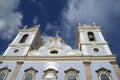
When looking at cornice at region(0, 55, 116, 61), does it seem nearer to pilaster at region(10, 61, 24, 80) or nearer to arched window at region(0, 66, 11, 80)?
pilaster at region(10, 61, 24, 80)

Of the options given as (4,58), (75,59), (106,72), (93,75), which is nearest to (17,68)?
(4,58)

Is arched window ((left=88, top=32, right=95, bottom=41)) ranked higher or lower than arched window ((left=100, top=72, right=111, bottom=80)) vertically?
higher

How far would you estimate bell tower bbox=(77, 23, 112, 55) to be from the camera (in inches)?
1014

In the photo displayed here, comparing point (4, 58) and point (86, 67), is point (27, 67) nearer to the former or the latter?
point (4, 58)

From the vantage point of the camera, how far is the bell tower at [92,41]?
25766 mm

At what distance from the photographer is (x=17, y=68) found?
Answer: 2367 cm

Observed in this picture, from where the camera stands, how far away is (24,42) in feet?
96.1

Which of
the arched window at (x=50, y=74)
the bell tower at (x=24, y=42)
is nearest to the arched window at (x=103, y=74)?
the arched window at (x=50, y=74)

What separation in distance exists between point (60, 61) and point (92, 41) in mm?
6350

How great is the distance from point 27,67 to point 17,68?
121cm

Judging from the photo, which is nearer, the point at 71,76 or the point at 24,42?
the point at 71,76

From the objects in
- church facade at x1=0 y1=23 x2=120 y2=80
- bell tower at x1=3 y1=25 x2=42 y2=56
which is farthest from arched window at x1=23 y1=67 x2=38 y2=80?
bell tower at x1=3 y1=25 x2=42 y2=56

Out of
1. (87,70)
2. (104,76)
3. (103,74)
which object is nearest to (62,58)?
(87,70)

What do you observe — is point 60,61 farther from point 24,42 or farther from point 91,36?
point 91,36
